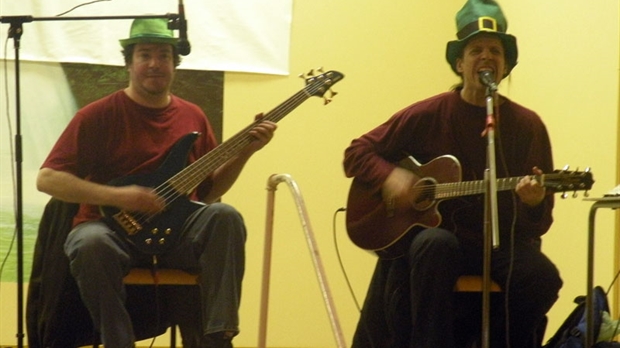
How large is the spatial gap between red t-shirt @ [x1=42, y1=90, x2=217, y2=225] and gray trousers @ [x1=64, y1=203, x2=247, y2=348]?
0.75ft

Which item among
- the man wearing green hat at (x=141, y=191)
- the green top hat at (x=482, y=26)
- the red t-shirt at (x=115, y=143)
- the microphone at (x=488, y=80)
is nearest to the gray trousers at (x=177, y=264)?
the man wearing green hat at (x=141, y=191)

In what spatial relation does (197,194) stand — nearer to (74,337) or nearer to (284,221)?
(74,337)

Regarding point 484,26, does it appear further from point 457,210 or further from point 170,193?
point 170,193

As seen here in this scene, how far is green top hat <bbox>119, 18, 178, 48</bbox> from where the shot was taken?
3266 mm

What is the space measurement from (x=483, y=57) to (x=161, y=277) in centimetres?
126

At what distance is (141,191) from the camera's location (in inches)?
117

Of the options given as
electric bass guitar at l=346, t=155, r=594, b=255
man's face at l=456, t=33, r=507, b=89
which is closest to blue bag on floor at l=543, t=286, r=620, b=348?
electric bass guitar at l=346, t=155, r=594, b=255

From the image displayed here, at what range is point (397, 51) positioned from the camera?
4691mm

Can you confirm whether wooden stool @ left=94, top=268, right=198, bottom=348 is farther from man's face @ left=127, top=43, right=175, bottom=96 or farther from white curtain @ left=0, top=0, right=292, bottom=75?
white curtain @ left=0, top=0, right=292, bottom=75

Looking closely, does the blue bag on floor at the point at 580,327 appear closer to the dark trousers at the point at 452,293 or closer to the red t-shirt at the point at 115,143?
the dark trousers at the point at 452,293

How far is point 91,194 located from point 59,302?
0.35m

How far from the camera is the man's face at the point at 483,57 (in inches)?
123

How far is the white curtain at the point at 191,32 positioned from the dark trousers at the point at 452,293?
174 cm

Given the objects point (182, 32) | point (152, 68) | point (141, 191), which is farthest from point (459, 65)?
point (141, 191)
